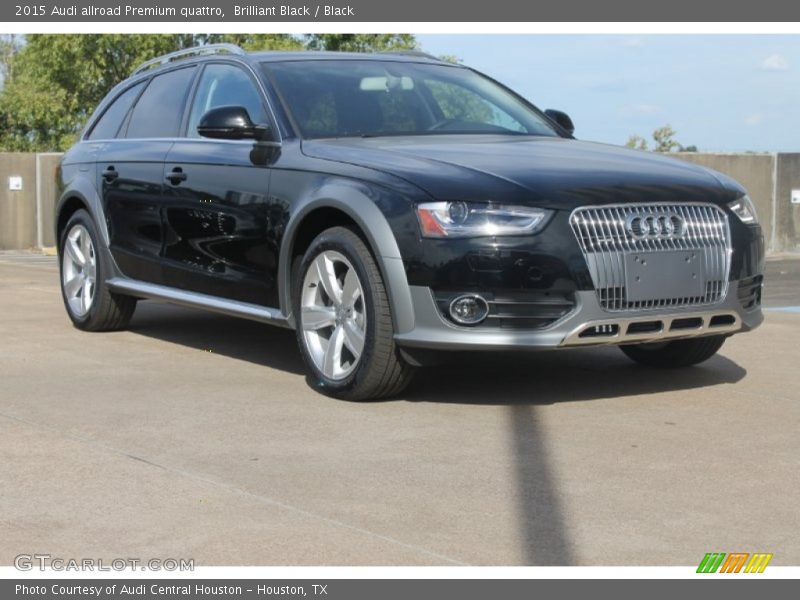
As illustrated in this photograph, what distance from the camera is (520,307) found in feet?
20.3

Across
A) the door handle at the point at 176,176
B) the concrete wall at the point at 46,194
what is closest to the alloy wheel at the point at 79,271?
the door handle at the point at 176,176

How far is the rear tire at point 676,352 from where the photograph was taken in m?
7.44

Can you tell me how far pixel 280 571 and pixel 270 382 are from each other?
11.0 feet

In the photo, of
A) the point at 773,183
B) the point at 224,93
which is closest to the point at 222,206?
the point at 224,93

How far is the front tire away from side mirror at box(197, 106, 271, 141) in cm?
82

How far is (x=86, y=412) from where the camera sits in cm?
655

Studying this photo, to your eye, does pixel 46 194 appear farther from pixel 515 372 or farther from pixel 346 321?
pixel 346 321

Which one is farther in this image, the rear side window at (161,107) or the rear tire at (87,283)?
the rear tire at (87,283)

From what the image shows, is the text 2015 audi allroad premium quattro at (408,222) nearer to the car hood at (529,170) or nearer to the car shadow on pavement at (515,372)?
the car hood at (529,170)

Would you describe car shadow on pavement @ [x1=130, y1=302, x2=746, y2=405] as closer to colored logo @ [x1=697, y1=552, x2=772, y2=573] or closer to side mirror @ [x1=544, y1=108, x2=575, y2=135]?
side mirror @ [x1=544, y1=108, x2=575, y2=135]

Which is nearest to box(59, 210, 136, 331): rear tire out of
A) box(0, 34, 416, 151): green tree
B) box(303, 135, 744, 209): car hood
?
box(303, 135, 744, 209): car hood

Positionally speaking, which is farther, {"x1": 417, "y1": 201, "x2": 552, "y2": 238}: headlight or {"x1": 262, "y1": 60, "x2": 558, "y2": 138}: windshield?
{"x1": 262, "y1": 60, "x2": 558, "y2": 138}: windshield

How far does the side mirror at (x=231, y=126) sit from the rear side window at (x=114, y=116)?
2.16 metres

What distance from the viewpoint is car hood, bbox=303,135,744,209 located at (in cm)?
622
